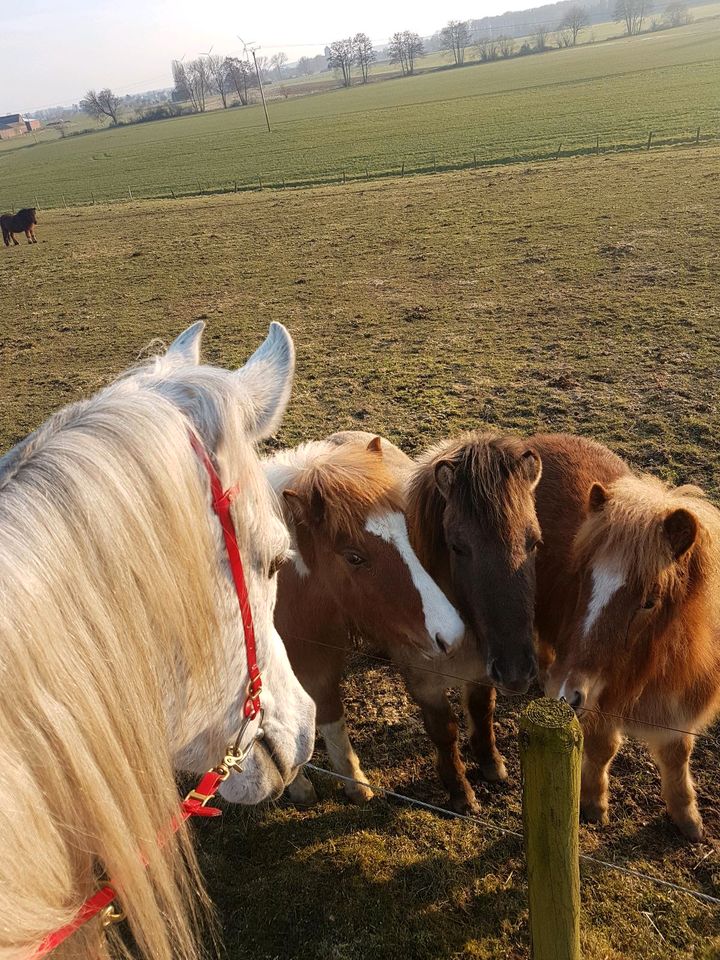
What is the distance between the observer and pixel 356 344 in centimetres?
886

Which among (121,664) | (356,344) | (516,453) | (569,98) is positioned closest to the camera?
(121,664)

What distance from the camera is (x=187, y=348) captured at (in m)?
1.70

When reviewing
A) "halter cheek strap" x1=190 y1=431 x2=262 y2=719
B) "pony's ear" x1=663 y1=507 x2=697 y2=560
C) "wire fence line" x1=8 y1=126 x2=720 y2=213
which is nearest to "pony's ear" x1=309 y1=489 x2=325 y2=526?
"halter cheek strap" x1=190 y1=431 x2=262 y2=719

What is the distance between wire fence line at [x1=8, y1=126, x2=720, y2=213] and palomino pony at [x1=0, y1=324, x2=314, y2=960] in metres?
23.7

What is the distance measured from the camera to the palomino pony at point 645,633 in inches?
90.2

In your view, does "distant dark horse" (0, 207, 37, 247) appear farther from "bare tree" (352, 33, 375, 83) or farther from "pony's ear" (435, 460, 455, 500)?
"bare tree" (352, 33, 375, 83)

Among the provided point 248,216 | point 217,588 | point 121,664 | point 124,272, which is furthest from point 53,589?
point 248,216

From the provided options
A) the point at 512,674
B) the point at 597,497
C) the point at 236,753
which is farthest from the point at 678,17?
the point at 236,753

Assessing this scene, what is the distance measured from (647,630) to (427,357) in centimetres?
613

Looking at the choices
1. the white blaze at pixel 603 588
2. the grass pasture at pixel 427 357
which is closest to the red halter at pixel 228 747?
the white blaze at pixel 603 588

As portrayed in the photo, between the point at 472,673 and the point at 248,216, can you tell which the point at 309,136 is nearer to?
the point at 248,216

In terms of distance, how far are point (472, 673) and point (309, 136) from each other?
44.8 m

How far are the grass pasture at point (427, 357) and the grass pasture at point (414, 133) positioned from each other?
6.67 m

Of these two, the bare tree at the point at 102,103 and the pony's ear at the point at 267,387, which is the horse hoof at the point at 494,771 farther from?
the bare tree at the point at 102,103
